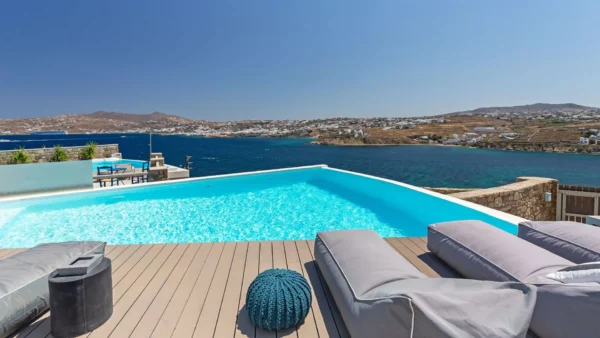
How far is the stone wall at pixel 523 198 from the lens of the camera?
5363 millimetres

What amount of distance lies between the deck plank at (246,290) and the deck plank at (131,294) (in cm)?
68

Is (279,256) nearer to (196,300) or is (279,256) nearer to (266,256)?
(266,256)

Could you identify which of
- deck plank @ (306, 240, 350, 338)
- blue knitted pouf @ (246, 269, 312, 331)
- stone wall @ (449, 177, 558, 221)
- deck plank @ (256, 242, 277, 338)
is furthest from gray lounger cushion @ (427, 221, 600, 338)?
stone wall @ (449, 177, 558, 221)

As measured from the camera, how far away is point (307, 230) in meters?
4.95

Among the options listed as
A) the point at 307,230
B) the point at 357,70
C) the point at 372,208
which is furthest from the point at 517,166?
the point at 307,230

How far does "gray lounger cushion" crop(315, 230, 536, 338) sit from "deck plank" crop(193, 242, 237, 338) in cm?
73

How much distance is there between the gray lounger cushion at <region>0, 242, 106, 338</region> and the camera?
1.50 m

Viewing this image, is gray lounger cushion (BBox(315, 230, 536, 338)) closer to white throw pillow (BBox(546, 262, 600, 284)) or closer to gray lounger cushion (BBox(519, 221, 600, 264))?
white throw pillow (BBox(546, 262, 600, 284))

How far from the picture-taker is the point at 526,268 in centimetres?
155

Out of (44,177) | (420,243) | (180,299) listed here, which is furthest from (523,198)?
(44,177)

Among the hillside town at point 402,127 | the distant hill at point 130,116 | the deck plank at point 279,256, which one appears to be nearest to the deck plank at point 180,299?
the deck plank at point 279,256

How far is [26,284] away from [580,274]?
2.65 m

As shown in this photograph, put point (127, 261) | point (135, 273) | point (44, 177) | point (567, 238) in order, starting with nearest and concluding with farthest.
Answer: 1. point (567, 238)
2. point (135, 273)
3. point (127, 261)
4. point (44, 177)

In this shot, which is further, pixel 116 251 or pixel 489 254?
pixel 116 251
